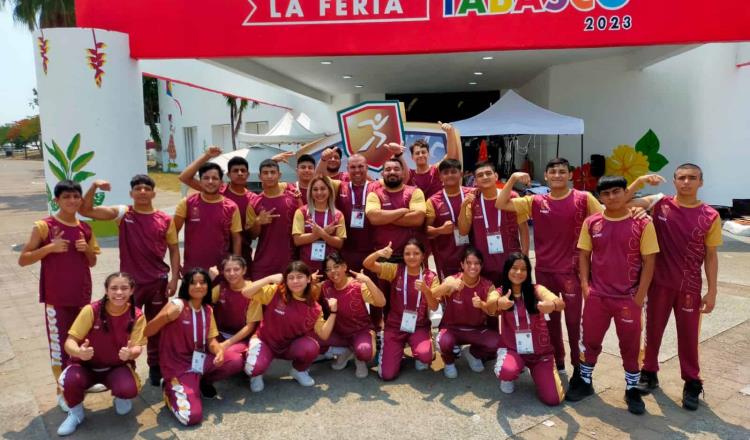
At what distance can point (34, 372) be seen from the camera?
4320mm

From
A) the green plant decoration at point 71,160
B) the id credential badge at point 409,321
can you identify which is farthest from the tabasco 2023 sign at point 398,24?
the id credential badge at point 409,321

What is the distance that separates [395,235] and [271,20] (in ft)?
20.5

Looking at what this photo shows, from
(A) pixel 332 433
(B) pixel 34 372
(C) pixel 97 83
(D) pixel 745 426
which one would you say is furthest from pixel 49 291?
(C) pixel 97 83

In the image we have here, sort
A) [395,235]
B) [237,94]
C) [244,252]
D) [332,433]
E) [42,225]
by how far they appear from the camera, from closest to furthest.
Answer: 1. [332,433]
2. [42,225]
3. [395,235]
4. [244,252]
5. [237,94]

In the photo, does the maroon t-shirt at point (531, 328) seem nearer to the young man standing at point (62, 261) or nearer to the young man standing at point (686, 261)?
the young man standing at point (686, 261)

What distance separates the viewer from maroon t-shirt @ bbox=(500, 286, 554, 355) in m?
3.85

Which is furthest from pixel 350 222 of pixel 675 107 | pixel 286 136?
pixel 286 136

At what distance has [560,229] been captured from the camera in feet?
12.9

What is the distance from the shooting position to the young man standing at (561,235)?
12.9 ft

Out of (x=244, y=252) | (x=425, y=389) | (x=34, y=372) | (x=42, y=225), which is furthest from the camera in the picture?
(x=244, y=252)

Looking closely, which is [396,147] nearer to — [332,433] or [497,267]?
[497,267]

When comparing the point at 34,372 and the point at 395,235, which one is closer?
the point at 34,372

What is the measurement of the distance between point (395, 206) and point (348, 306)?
925 millimetres

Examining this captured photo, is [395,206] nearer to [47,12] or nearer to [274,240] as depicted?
[274,240]
